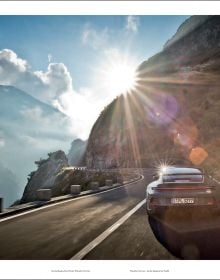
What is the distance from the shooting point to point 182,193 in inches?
309

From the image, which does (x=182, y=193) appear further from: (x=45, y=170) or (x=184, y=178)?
(x=45, y=170)

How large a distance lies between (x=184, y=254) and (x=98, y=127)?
93008 millimetres

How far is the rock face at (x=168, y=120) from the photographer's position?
218 feet

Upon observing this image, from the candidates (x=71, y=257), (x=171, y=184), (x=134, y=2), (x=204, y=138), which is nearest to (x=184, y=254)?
(x=71, y=257)

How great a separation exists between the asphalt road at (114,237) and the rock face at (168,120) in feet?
156

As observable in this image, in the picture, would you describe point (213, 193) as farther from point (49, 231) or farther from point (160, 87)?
point (160, 87)

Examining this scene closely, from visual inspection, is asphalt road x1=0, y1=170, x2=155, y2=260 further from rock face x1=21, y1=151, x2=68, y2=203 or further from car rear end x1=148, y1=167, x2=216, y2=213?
rock face x1=21, y1=151, x2=68, y2=203

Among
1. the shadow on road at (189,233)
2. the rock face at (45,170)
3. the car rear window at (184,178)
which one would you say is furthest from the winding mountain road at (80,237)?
the rock face at (45,170)


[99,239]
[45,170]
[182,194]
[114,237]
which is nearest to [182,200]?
[182,194]

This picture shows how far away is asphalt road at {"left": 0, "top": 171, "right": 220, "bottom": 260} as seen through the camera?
542 centimetres

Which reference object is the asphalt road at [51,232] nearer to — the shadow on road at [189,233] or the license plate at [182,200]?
the shadow on road at [189,233]

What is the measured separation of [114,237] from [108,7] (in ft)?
16.4

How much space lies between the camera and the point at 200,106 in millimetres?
70500

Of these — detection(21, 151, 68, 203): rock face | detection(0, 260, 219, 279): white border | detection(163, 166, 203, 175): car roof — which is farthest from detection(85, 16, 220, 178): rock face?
detection(0, 260, 219, 279): white border
